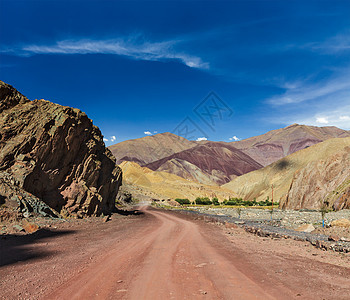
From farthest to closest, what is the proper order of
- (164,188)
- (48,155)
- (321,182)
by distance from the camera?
(164,188), (321,182), (48,155)

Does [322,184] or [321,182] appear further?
[321,182]

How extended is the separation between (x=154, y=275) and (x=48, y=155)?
20.0 metres

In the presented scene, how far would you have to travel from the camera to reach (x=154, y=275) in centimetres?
818

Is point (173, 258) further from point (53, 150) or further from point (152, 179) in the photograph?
point (152, 179)

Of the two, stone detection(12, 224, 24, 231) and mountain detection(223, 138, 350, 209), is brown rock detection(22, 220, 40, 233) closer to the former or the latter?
stone detection(12, 224, 24, 231)

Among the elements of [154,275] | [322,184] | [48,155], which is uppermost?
[322,184]

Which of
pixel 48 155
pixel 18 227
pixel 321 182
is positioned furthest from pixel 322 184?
pixel 18 227

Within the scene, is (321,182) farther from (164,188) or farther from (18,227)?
(164,188)

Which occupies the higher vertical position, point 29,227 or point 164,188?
point 164,188

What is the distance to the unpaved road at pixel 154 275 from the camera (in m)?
6.59

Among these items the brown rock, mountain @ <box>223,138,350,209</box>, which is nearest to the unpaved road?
the brown rock

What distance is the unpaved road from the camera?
659 centimetres

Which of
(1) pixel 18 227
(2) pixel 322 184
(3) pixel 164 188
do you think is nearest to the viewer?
(1) pixel 18 227

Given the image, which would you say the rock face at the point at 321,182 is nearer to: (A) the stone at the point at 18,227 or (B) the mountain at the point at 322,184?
(B) the mountain at the point at 322,184
